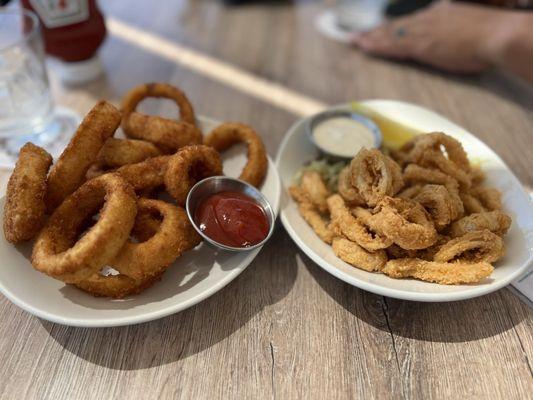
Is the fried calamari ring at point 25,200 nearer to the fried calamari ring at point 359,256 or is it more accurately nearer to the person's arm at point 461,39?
the fried calamari ring at point 359,256

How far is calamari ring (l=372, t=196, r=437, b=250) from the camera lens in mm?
1705

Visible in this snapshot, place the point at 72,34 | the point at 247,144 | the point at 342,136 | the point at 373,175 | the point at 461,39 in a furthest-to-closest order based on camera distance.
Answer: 1. the point at 461,39
2. the point at 72,34
3. the point at 342,136
4. the point at 247,144
5. the point at 373,175

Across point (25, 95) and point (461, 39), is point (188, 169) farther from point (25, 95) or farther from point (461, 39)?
point (461, 39)

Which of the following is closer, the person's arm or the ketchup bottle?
the ketchup bottle

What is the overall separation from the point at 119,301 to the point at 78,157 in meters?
0.62

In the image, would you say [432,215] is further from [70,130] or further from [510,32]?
[70,130]

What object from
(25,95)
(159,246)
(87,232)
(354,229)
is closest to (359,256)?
(354,229)

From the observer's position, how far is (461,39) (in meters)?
3.26

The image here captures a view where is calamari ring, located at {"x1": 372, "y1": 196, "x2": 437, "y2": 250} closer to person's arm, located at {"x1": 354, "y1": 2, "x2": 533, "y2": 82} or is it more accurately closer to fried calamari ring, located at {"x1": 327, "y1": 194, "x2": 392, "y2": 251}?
fried calamari ring, located at {"x1": 327, "y1": 194, "x2": 392, "y2": 251}

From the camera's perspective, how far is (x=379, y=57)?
3.69m

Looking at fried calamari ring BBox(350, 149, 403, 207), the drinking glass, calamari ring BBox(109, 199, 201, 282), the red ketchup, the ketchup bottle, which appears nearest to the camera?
calamari ring BBox(109, 199, 201, 282)

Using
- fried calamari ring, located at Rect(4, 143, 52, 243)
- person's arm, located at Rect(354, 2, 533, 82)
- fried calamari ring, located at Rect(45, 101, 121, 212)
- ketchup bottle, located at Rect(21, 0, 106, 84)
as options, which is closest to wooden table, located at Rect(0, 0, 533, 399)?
fried calamari ring, located at Rect(4, 143, 52, 243)

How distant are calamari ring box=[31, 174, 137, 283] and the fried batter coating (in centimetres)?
81

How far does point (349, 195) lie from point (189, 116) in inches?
37.4
